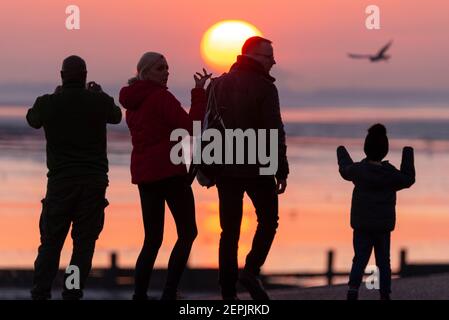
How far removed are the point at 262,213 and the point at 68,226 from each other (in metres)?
1.43

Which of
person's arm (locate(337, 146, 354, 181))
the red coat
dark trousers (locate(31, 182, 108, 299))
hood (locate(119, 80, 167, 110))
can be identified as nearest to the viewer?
the red coat

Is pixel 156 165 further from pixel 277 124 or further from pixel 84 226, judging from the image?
pixel 277 124

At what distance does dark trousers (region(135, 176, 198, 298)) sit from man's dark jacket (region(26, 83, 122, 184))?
0.41 meters

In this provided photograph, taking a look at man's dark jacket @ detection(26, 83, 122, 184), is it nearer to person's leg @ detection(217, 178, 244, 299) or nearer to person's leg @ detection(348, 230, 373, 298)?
person's leg @ detection(217, 178, 244, 299)

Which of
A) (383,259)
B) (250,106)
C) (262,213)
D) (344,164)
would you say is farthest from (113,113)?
(383,259)

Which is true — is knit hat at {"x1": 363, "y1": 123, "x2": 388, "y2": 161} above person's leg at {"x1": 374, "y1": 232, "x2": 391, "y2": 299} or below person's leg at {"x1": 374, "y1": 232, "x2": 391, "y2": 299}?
above

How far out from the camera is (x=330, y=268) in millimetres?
22297

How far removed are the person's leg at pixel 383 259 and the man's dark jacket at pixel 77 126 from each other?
2.23 meters

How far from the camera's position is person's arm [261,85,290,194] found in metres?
11.2

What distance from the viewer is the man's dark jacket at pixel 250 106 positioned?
11250mm

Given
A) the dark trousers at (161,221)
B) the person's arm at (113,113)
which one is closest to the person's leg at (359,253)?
the dark trousers at (161,221)

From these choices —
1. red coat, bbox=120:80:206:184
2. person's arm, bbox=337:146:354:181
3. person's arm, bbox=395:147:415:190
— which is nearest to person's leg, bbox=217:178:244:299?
red coat, bbox=120:80:206:184

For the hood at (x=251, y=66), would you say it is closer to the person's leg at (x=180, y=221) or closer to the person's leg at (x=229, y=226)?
the person's leg at (x=229, y=226)
